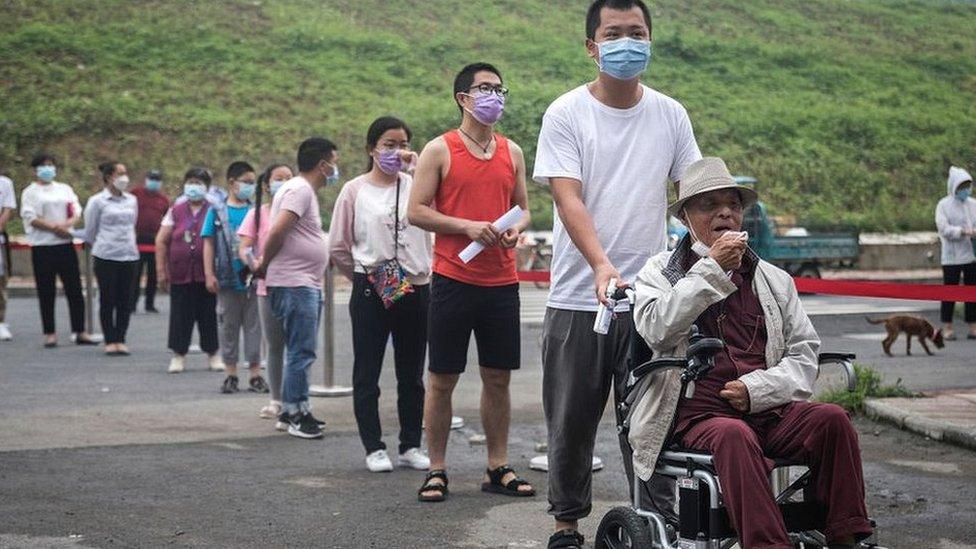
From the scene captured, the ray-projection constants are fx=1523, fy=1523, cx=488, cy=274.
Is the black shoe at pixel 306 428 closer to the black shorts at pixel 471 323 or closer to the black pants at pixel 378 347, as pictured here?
the black pants at pixel 378 347

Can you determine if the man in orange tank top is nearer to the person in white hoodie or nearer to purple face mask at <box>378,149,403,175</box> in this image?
purple face mask at <box>378,149,403,175</box>

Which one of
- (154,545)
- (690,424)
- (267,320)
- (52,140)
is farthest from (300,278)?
(52,140)

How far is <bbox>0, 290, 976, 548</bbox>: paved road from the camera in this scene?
6586 millimetres

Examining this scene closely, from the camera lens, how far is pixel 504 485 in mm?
7508

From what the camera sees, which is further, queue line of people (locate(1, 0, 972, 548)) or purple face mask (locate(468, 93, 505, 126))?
purple face mask (locate(468, 93, 505, 126))

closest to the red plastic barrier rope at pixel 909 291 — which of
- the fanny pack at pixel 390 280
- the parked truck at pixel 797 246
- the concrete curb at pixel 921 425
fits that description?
the concrete curb at pixel 921 425

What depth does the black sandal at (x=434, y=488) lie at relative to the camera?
24.0 ft

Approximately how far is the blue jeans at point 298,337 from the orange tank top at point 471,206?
227 cm

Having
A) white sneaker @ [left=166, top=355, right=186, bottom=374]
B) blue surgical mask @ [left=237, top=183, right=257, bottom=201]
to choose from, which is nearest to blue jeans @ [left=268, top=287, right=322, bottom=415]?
blue surgical mask @ [left=237, top=183, right=257, bottom=201]

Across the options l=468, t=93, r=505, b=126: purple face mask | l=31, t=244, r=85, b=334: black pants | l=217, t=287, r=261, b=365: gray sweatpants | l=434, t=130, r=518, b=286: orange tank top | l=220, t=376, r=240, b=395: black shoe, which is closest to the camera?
l=434, t=130, r=518, b=286: orange tank top

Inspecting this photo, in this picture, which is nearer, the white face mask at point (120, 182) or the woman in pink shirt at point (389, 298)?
the woman in pink shirt at point (389, 298)

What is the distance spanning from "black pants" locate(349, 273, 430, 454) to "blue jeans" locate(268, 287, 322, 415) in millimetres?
1117

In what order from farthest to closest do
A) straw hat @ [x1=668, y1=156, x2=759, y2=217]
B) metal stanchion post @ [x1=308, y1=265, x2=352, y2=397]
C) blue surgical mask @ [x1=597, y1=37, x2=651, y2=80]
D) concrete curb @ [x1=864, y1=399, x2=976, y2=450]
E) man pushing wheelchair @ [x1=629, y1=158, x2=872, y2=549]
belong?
metal stanchion post @ [x1=308, y1=265, x2=352, y2=397] < concrete curb @ [x1=864, y1=399, x2=976, y2=450] < blue surgical mask @ [x1=597, y1=37, x2=651, y2=80] < straw hat @ [x1=668, y1=156, x2=759, y2=217] < man pushing wheelchair @ [x1=629, y1=158, x2=872, y2=549]

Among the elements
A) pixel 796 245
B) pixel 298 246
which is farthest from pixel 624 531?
pixel 796 245
